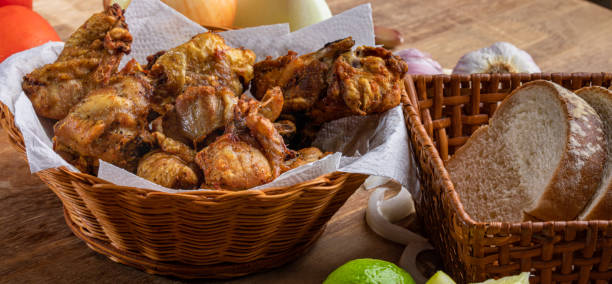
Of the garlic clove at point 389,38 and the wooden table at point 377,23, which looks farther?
the garlic clove at point 389,38

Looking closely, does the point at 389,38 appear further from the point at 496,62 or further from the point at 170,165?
the point at 170,165

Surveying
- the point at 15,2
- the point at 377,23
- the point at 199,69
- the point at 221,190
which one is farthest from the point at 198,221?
the point at 377,23

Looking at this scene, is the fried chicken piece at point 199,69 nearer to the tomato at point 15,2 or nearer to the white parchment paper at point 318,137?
the white parchment paper at point 318,137

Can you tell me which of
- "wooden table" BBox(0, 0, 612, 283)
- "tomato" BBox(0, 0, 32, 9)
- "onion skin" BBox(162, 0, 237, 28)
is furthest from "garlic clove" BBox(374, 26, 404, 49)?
"tomato" BBox(0, 0, 32, 9)

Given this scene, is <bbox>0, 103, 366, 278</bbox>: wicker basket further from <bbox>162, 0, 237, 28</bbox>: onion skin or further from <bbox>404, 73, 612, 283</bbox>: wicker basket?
<bbox>162, 0, 237, 28</bbox>: onion skin

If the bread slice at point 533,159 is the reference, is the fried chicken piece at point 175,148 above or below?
above

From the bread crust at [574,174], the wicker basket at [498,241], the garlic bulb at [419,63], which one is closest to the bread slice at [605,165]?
the bread crust at [574,174]

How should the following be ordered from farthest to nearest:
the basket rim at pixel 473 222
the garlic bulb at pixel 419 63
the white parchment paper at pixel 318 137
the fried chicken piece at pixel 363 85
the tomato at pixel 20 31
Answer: the garlic bulb at pixel 419 63
the tomato at pixel 20 31
the fried chicken piece at pixel 363 85
the white parchment paper at pixel 318 137
the basket rim at pixel 473 222

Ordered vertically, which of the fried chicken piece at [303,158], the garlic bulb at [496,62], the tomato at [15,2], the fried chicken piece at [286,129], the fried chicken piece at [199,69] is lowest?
the garlic bulb at [496,62]
